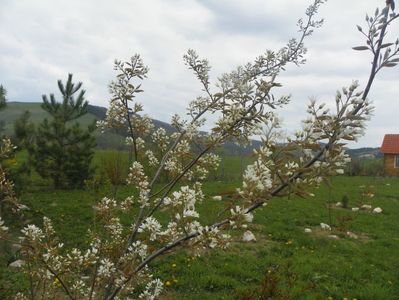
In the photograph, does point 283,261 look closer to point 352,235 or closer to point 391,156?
point 352,235

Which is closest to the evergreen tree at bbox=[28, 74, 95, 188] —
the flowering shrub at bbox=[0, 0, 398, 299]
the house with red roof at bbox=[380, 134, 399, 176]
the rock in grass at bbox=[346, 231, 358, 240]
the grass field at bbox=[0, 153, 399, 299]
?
the grass field at bbox=[0, 153, 399, 299]

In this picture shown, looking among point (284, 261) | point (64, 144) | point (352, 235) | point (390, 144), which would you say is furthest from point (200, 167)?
point (390, 144)

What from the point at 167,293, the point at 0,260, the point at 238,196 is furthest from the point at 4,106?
the point at 238,196

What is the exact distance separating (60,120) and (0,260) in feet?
39.3

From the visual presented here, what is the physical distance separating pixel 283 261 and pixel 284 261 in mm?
20

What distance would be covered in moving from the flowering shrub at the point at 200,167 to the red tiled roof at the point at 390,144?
40304mm

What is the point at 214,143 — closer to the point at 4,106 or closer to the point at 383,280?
the point at 383,280

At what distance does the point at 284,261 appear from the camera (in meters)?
8.59

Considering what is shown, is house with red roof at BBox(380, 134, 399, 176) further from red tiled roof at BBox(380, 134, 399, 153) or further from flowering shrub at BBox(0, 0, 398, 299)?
flowering shrub at BBox(0, 0, 398, 299)

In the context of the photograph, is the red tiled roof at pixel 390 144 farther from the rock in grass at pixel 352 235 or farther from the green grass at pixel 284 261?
the rock in grass at pixel 352 235

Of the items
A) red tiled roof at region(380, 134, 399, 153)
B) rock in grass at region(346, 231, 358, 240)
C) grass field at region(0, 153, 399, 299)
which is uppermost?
red tiled roof at region(380, 134, 399, 153)

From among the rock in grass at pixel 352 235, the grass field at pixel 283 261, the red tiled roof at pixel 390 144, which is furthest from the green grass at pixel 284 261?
the red tiled roof at pixel 390 144

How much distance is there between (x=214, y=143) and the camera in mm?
2955

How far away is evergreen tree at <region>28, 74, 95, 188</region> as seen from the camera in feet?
59.5
